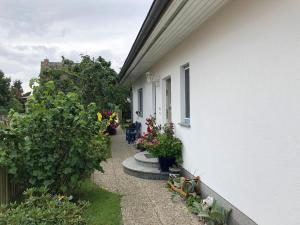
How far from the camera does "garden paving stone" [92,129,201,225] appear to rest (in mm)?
5248

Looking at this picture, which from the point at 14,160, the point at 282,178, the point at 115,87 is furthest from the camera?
the point at 115,87

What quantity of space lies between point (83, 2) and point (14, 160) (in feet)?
20.3

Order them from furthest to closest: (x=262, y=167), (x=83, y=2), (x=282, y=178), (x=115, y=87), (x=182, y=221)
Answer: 1. (x=115, y=87)
2. (x=83, y=2)
3. (x=182, y=221)
4. (x=262, y=167)
5. (x=282, y=178)

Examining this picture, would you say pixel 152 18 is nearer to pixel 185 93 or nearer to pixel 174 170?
pixel 185 93

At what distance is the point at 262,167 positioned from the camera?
392 cm

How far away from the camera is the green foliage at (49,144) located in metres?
5.61

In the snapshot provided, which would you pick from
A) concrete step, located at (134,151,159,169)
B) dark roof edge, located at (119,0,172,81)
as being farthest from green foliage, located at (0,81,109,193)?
concrete step, located at (134,151,159,169)

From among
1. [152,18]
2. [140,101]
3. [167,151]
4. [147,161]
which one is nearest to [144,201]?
[167,151]

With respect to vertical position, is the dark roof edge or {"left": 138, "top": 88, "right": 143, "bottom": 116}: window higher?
the dark roof edge

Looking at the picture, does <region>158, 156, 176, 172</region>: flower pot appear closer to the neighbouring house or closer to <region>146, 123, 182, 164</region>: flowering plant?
<region>146, 123, 182, 164</region>: flowering plant

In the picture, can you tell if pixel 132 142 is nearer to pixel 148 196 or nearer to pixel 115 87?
pixel 115 87

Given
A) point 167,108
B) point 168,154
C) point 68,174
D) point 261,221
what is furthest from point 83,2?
point 261,221

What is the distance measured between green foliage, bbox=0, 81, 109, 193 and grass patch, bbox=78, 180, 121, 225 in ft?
1.89

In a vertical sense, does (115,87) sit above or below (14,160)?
above
